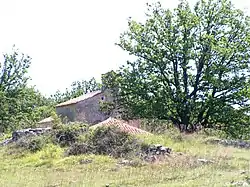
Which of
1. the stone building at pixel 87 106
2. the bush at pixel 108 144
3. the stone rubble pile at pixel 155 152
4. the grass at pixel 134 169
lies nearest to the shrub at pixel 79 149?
the bush at pixel 108 144

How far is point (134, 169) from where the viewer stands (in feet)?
53.3

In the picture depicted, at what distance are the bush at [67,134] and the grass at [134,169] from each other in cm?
91

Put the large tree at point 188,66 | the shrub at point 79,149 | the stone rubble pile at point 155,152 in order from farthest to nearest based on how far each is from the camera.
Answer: the large tree at point 188,66, the shrub at point 79,149, the stone rubble pile at point 155,152

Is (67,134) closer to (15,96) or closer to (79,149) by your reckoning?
(79,149)

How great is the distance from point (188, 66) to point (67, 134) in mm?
13633

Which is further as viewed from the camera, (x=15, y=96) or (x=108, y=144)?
(x=15, y=96)

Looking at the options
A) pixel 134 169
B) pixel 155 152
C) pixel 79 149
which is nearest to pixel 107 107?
pixel 79 149

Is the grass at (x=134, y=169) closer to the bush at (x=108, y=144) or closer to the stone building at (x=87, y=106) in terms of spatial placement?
the bush at (x=108, y=144)

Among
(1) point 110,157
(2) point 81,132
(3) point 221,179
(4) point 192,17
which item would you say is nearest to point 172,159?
(1) point 110,157

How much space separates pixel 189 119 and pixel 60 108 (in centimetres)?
1570

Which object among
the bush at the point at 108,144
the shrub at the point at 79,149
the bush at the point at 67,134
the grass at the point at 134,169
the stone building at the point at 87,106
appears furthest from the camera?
the stone building at the point at 87,106

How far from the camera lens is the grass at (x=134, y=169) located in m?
12.5

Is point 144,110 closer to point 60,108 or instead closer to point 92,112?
point 92,112

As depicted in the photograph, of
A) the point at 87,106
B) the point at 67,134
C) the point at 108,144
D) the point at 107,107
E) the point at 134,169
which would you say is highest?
the point at 87,106
